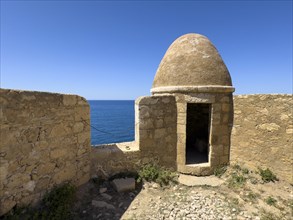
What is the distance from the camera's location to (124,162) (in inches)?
198

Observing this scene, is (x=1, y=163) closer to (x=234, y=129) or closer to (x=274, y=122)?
(x=234, y=129)

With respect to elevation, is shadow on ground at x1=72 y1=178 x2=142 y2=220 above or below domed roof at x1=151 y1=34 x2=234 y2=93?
below

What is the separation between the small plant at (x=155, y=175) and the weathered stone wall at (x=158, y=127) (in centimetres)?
28

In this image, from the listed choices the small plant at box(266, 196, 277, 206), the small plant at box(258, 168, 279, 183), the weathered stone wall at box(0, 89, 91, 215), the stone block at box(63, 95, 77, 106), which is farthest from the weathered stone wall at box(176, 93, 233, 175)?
the stone block at box(63, 95, 77, 106)

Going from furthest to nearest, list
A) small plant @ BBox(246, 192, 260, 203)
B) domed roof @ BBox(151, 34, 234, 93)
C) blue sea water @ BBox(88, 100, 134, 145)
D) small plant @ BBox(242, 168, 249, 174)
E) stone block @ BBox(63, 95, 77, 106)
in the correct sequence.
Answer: blue sea water @ BBox(88, 100, 134, 145)
domed roof @ BBox(151, 34, 234, 93)
small plant @ BBox(242, 168, 249, 174)
small plant @ BBox(246, 192, 260, 203)
stone block @ BBox(63, 95, 77, 106)

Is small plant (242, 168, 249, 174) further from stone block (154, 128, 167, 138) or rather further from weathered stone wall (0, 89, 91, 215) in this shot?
weathered stone wall (0, 89, 91, 215)

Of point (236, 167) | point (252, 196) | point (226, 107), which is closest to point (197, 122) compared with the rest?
point (226, 107)

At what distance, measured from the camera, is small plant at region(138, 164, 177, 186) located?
16.3 ft

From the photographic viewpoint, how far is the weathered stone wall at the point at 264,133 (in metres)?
4.66

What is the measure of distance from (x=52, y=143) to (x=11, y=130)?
31.8 inches

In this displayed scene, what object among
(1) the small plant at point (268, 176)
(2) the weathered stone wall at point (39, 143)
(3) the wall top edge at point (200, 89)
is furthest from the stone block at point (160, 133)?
(1) the small plant at point (268, 176)

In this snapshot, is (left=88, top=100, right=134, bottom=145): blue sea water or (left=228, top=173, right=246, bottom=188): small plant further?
(left=88, top=100, right=134, bottom=145): blue sea water

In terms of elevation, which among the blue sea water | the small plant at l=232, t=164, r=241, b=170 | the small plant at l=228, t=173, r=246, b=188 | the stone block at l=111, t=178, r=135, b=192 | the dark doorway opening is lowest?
the blue sea water

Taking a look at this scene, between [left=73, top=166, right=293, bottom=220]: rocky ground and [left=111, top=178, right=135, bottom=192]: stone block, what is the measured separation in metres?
0.11
